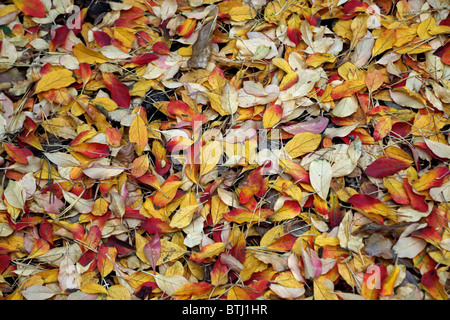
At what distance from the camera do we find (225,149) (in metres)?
0.96

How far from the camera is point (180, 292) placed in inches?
33.8

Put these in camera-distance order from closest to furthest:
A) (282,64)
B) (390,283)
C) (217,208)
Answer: (390,283), (217,208), (282,64)

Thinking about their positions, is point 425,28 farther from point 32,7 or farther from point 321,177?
point 32,7

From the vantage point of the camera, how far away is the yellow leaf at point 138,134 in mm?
976

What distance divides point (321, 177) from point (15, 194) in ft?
2.63

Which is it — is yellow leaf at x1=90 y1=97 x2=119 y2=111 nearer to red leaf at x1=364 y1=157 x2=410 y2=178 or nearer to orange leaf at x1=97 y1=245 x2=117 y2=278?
orange leaf at x1=97 y1=245 x2=117 y2=278

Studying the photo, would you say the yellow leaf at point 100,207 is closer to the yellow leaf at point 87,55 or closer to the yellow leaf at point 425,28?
the yellow leaf at point 87,55

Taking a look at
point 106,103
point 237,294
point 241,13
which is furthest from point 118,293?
point 241,13

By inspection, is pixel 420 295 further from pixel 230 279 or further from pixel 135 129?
pixel 135 129

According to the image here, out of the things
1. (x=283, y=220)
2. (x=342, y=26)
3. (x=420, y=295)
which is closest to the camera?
(x=420, y=295)

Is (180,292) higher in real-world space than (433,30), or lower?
lower
